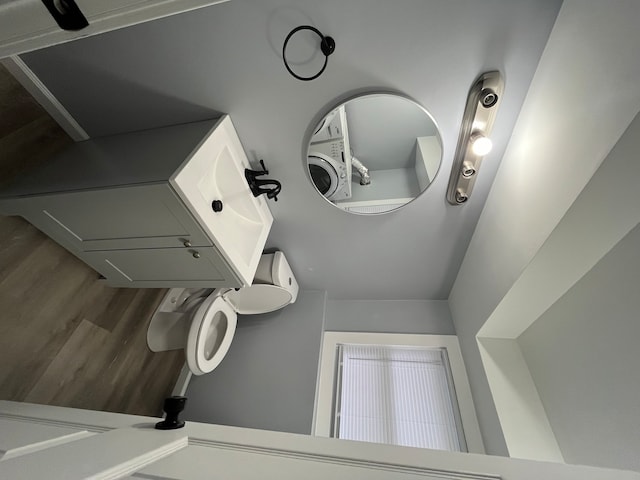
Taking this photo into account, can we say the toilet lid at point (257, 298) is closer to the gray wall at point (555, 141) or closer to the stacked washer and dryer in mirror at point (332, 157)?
the stacked washer and dryer in mirror at point (332, 157)

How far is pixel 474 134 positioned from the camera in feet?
3.61

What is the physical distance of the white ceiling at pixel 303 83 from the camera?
2.92ft

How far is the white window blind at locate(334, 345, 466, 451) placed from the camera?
1511mm

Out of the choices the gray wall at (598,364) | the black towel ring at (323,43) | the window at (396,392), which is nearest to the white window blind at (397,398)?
the window at (396,392)

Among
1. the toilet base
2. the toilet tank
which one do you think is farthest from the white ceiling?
the toilet base

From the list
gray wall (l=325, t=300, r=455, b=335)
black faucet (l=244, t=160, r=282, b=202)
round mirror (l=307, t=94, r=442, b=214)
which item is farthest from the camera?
gray wall (l=325, t=300, r=455, b=335)

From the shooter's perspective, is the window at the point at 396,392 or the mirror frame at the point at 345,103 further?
the window at the point at 396,392

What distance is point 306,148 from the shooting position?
1.26m

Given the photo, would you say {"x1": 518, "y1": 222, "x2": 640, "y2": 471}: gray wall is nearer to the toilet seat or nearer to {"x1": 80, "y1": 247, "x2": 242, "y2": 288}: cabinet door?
{"x1": 80, "y1": 247, "x2": 242, "y2": 288}: cabinet door

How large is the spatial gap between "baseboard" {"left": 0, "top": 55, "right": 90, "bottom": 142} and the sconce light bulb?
1.94 metres

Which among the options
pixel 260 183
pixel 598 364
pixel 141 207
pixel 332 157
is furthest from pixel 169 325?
pixel 598 364

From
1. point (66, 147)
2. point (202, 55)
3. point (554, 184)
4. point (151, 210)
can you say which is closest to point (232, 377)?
point (151, 210)

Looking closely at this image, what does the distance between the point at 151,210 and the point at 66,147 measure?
0.83 m

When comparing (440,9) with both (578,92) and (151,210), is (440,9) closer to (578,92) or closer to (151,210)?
(578,92)
